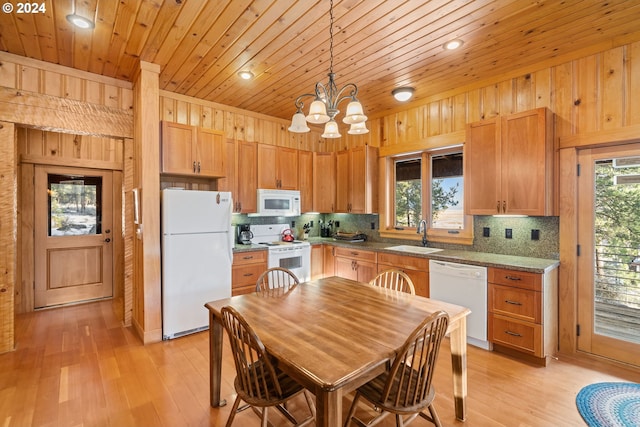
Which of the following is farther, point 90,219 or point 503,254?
point 90,219

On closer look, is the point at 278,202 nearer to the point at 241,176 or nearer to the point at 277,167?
the point at 277,167

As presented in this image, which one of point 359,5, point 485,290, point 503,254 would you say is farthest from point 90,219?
point 503,254

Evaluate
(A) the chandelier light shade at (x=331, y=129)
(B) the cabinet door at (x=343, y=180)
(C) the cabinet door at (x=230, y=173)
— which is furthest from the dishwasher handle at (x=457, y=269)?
(C) the cabinet door at (x=230, y=173)

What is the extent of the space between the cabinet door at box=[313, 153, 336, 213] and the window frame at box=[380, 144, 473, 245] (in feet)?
2.82

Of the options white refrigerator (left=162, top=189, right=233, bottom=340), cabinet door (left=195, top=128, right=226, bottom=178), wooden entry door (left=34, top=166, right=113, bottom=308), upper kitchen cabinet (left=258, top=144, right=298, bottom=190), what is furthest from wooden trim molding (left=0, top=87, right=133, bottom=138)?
upper kitchen cabinet (left=258, top=144, right=298, bottom=190)

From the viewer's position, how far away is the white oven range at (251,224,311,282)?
3.99 m

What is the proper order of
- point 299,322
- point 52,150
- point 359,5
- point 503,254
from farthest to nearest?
point 52,150
point 503,254
point 359,5
point 299,322

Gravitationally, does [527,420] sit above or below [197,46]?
below

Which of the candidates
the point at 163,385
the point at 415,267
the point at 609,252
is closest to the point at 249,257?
the point at 163,385

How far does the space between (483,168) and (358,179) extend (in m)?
1.71

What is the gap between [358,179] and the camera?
4387 millimetres

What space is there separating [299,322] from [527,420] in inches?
64.8

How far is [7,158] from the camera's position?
2730 millimetres

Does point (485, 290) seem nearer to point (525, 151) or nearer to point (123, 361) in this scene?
point (525, 151)
